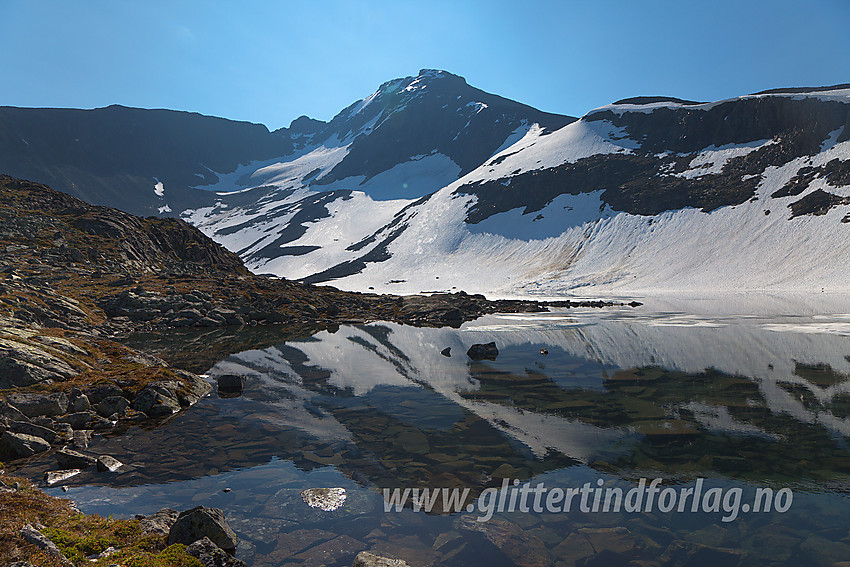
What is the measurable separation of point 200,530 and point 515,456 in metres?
7.57

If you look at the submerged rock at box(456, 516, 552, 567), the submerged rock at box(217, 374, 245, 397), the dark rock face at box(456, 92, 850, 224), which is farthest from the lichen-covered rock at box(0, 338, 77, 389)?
the dark rock face at box(456, 92, 850, 224)

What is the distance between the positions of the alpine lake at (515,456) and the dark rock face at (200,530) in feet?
1.16

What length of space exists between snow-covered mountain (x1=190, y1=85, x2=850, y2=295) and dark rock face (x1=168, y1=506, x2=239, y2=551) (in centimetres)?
9260

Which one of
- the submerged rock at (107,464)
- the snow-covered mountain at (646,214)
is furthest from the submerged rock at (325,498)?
the snow-covered mountain at (646,214)

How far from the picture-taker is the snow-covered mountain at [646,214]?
8956cm

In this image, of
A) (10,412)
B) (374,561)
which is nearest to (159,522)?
(374,561)

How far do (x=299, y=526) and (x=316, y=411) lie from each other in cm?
816

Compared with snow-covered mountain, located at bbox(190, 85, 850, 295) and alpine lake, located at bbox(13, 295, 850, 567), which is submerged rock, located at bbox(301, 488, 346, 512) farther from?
snow-covered mountain, located at bbox(190, 85, 850, 295)

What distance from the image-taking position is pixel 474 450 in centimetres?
1231

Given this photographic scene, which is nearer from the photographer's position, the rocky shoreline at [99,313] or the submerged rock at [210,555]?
the submerged rock at [210,555]

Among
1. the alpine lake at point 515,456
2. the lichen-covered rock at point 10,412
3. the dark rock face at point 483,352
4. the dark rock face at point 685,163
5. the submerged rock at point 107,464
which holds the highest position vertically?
the dark rock face at point 685,163

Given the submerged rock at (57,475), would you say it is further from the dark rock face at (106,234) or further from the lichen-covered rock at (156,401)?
the dark rock face at (106,234)

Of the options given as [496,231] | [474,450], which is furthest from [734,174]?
[474,450]

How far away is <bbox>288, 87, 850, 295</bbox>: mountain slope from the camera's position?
89250 mm
